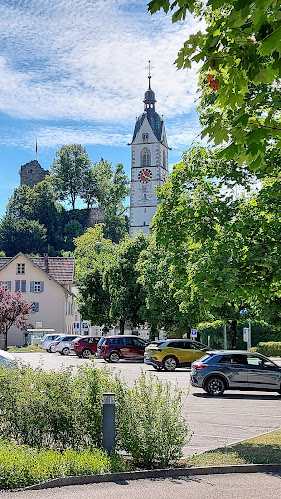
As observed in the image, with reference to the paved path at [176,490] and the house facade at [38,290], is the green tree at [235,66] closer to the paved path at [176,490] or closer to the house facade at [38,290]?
A: the paved path at [176,490]

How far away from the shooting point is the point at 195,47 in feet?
19.5

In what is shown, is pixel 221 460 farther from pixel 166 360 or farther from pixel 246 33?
pixel 166 360

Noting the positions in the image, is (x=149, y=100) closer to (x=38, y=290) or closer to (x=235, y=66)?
(x=38, y=290)

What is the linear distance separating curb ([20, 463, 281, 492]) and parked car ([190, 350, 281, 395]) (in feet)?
36.1

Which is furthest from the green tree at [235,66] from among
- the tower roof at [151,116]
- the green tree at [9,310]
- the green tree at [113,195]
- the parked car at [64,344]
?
the tower roof at [151,116]

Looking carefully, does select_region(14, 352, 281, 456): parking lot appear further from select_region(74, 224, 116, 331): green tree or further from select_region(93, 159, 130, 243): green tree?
select_region(93, 159, 130, 243): green tree

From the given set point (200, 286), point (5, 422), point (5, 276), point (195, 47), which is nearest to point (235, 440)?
point (200, 286)

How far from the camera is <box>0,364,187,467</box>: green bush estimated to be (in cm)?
938

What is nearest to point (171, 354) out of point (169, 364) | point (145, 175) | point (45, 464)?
point (169, 364)

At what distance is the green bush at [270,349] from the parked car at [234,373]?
85.4ft

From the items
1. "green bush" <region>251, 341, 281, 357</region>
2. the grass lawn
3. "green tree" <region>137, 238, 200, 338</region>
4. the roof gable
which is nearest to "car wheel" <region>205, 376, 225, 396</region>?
the grass lawn

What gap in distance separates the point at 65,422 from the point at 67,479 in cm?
146

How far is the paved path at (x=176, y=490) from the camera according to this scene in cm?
788

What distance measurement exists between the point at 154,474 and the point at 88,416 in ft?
4.72
